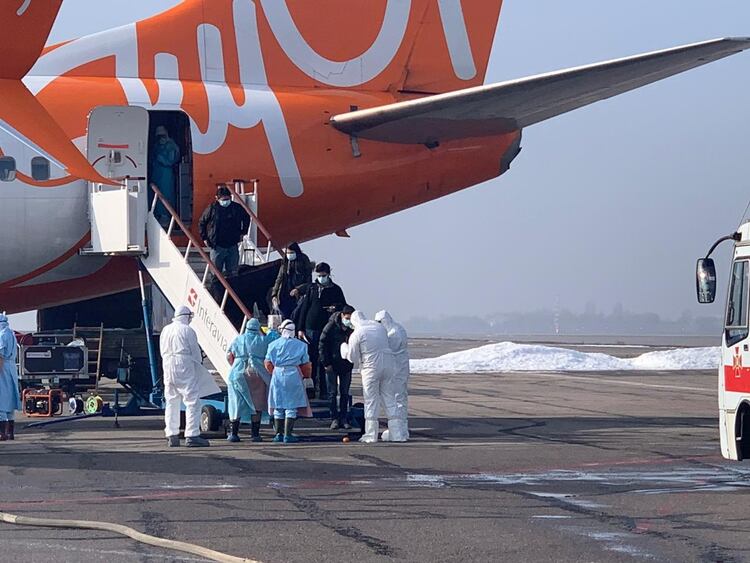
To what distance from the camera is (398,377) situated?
18562 mm

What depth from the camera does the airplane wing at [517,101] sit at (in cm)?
1972

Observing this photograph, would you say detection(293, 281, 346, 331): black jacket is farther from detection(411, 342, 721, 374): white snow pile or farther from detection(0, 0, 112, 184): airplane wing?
detection(411, 342, 721, 374): white snow pile

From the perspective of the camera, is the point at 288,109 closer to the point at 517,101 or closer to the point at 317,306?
the point at 517,101

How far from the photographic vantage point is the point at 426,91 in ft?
85.1

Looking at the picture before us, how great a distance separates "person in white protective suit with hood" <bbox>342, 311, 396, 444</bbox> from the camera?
18.3 meters

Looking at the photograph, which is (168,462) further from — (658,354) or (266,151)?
(658,354)

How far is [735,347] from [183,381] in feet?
26.5

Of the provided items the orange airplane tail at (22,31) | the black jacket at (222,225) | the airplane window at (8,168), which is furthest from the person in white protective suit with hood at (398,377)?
the airplane window at (8,168)

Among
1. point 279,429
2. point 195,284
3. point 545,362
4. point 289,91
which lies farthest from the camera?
point 545,362

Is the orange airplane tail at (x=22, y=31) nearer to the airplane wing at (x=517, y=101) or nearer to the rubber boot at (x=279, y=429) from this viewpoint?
the rubber boot at (x=279, y=429)

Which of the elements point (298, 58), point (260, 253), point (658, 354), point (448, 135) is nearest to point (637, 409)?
point (448, 135)

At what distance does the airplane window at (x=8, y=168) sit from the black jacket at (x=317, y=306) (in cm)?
603


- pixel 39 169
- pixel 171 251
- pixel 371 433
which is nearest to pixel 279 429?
pixel 371 433

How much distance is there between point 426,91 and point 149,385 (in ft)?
27.9
